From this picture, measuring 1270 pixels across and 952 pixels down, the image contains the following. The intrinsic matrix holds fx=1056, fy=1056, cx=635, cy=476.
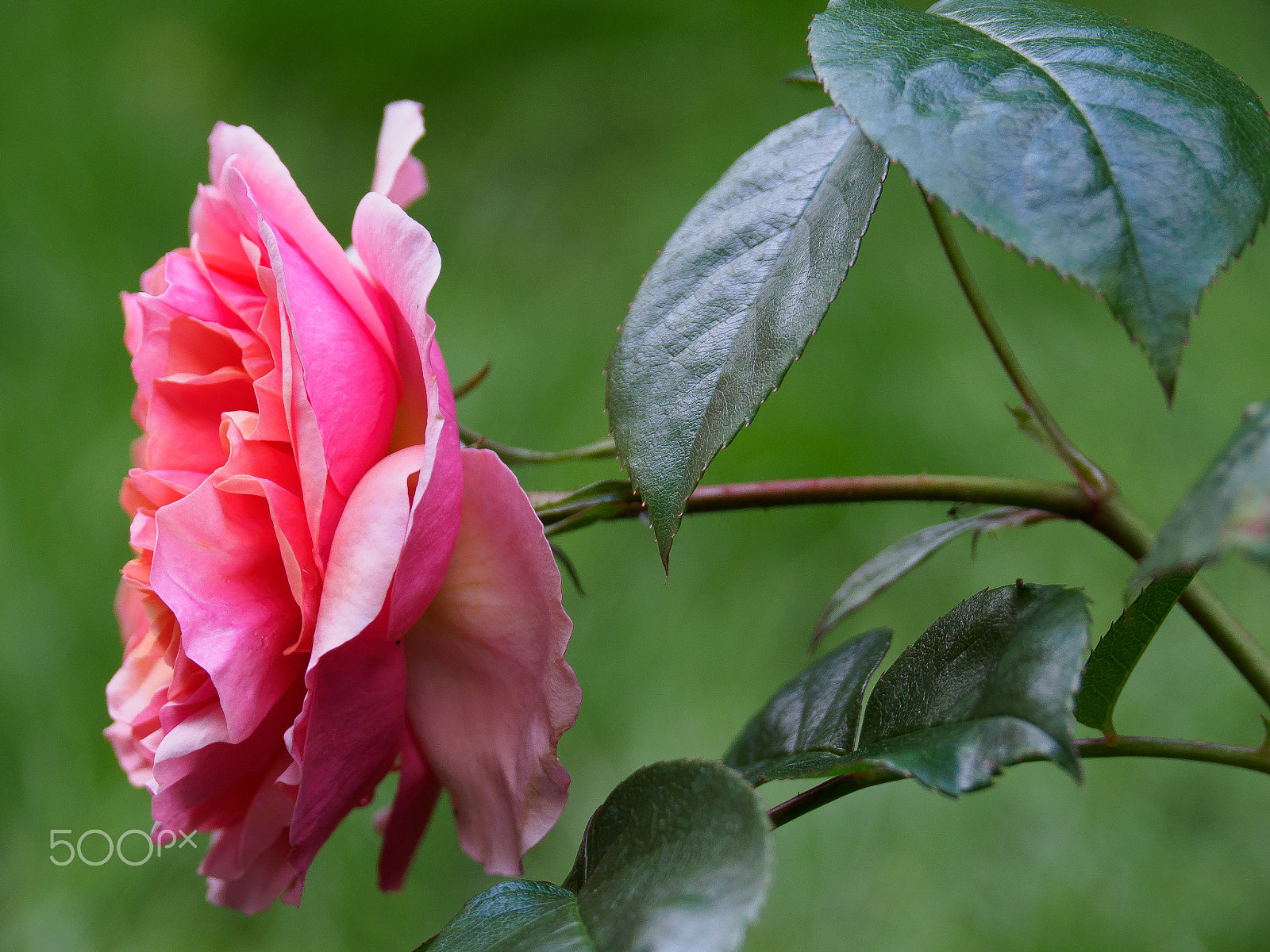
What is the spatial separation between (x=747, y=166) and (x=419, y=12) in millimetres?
1233

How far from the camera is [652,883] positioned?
213 millimetres

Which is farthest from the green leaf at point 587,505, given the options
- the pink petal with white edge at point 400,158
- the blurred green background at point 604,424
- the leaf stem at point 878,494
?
the blurred green background at point 604,424

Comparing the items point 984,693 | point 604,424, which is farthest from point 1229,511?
point 604,424

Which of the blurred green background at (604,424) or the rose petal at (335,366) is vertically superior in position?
the rose petal at (335,366)

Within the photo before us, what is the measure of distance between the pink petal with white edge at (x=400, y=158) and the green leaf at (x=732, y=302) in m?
0.08

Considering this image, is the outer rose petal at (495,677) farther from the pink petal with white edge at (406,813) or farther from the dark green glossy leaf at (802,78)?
the dark green glossy leaf at (802,78)

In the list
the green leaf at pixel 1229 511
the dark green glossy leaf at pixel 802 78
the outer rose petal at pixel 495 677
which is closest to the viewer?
the green leaf at pixel 1229 511

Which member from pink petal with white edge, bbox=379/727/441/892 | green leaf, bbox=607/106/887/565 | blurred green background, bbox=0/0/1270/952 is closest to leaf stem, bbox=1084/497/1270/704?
green leaf, bbox=607/106/887/565

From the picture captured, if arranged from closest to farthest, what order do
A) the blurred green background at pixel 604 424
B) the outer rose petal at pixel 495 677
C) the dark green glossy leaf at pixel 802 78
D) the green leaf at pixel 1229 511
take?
the green leaf at pixel 1229 511 → the outer rose petal at pixel 495 677 → the dark green glossy leaf at pixel 802 78 → the blurred green background at pixel 604 424

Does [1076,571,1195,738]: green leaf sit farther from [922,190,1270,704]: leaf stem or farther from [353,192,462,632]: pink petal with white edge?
A: [353,192,462,632]: pink petal with white edge

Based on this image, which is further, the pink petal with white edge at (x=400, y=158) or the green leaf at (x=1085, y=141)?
the pink petal with white edge at (x=400, y=158)

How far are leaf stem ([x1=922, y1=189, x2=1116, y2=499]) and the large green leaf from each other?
57mm

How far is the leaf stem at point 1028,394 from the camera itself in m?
0.29

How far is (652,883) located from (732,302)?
0.48 ft
